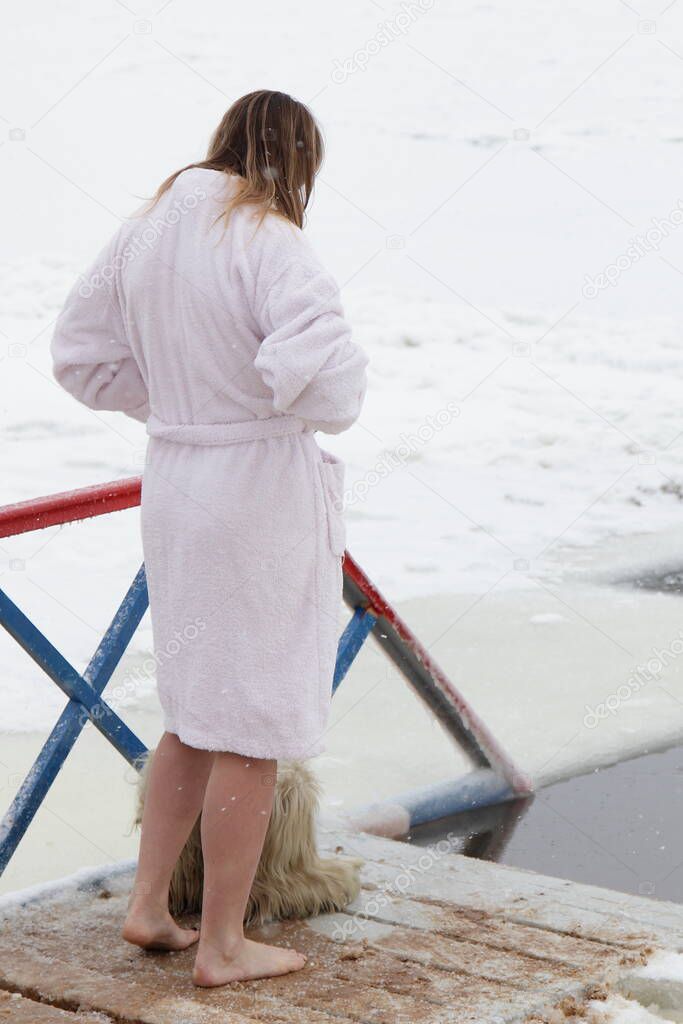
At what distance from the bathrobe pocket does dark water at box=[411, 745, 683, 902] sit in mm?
1461

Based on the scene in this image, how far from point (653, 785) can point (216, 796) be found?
1942mm

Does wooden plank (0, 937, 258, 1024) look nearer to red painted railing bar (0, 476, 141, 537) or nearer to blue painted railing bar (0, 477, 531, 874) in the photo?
blue painted railing bar (0, 477, 531, 874)

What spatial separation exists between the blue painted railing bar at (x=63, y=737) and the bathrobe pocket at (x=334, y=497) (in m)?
0.58

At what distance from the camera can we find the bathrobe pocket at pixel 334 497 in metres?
2.41

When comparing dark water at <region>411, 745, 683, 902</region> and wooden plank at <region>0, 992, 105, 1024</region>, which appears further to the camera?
dark water at <region>411, 745, 683, 902</region>

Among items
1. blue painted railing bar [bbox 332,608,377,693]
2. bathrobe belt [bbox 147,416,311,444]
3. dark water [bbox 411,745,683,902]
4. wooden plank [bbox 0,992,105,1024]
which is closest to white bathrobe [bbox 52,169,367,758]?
bathrobe belt [bbox 147,416,311,444]

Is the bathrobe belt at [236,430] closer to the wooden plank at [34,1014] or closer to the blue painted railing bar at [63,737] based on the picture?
the blue painted railing bar at [63,737]

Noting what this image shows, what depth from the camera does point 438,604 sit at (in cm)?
548

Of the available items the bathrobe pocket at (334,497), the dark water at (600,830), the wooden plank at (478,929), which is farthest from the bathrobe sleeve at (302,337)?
the dark water at (600,830)

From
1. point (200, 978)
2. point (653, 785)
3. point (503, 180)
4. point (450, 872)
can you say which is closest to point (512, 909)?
point (450, 872)

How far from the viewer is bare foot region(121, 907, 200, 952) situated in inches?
98.1

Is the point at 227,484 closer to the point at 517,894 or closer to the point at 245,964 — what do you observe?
the point at 245,964

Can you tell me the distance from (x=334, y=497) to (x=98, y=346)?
0.48 meters

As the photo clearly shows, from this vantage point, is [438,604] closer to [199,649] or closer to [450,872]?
[450,872]
